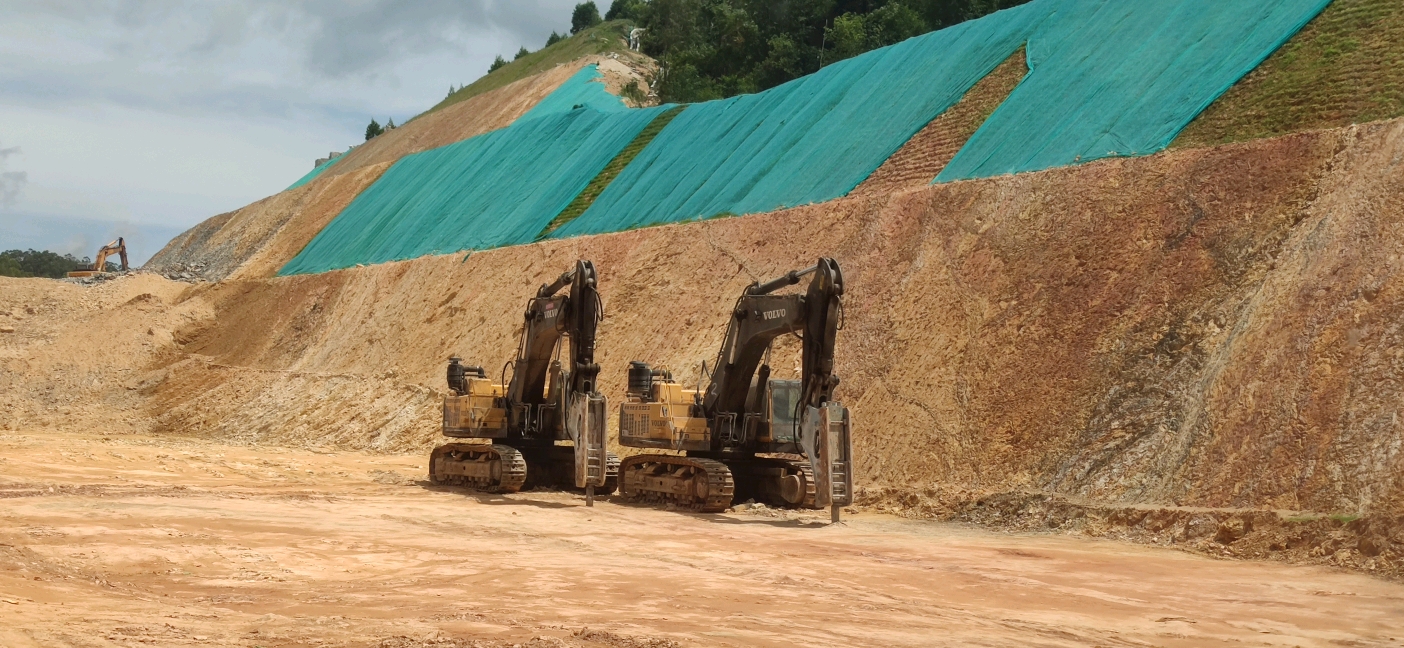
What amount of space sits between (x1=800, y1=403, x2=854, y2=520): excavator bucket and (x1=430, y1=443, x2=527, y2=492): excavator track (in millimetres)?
5599

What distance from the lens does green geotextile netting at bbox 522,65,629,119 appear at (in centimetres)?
5178

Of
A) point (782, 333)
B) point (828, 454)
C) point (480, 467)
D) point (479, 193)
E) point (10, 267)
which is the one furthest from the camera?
point (10, 267)

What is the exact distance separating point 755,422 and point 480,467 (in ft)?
17.3

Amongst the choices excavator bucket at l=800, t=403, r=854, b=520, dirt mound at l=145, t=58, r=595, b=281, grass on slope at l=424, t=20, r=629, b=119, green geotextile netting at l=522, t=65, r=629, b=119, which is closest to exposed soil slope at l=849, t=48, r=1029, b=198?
excavator bucket at l=800, t=403, r=854, b=520

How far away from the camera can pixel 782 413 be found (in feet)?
63.7

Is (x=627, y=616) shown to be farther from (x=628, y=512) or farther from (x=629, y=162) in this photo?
(x=629, y=162)

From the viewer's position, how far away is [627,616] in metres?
10.3

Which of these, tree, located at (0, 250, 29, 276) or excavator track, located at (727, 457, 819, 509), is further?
tree, located at (0, 250, 29, 276)

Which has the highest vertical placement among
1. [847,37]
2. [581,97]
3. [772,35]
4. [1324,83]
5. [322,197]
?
[772,35]

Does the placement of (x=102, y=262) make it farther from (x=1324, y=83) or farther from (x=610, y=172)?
(x=1324, y=83)

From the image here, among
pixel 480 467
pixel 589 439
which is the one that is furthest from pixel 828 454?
pixel 480 467

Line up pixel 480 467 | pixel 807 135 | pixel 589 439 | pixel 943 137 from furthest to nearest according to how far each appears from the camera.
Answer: pixel 807 135
pixel 943 137
pixel 480 467
pixel 589 439

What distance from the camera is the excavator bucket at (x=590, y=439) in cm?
1958

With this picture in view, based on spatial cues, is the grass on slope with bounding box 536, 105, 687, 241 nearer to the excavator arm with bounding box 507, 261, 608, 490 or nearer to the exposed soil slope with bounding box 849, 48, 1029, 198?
the exposed soil slope with bounding box 849, 48, 1029, 198
